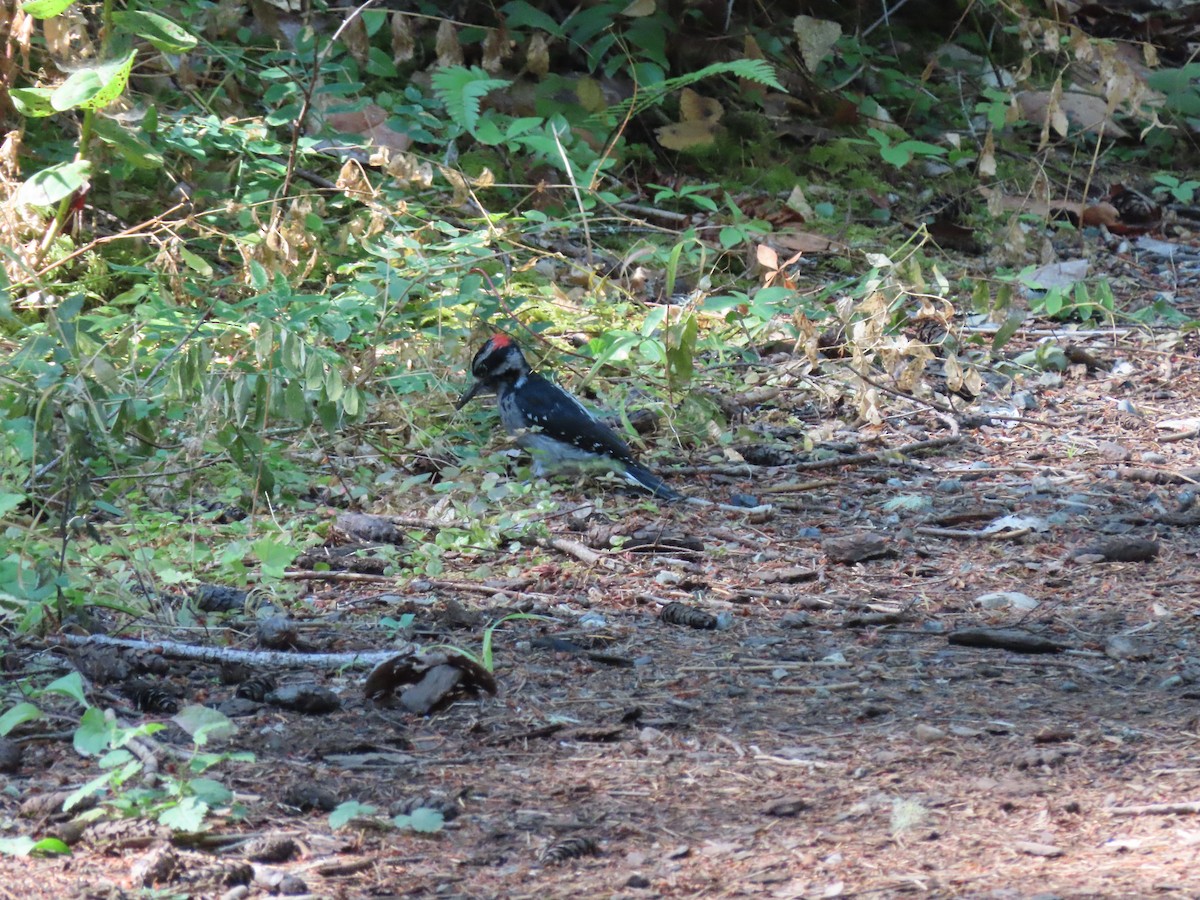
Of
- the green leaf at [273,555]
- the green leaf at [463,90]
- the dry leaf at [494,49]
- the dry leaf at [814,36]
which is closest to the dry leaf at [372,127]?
the green leaf at [463,90]

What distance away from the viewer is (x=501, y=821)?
2.60 m

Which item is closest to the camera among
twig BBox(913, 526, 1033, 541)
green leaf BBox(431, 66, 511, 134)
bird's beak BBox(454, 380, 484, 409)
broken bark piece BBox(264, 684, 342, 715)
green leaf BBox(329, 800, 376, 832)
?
green leaf BBox(329, 800, 376, 832)

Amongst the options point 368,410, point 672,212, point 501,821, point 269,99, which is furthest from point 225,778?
point 672,212

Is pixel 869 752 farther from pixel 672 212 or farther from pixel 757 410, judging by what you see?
pixel 672 212

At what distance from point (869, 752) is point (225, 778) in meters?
1.30

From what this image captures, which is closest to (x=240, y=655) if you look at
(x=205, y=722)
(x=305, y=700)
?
(x=305, y=700)

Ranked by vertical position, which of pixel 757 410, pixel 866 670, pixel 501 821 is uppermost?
pixel 501 821

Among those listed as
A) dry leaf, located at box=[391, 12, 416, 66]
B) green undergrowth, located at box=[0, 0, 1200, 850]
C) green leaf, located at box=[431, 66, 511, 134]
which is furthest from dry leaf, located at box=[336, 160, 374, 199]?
dry leaf, located at box=[391, 12, 416, 66]

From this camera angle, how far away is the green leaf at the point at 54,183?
512 centimetres

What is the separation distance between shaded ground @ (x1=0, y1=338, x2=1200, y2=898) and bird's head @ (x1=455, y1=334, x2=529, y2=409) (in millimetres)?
864

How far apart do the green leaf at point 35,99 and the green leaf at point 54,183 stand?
233 millimetres

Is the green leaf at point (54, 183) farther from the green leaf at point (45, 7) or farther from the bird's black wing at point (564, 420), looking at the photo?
the bird's black wing at point (564, 420)

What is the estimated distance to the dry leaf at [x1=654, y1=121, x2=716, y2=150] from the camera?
814 centimetres

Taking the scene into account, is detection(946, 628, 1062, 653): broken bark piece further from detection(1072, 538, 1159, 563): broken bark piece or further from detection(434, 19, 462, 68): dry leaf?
detection(434, 19, 462, 68): dry leaf
